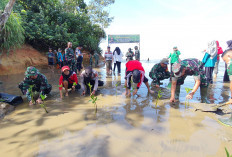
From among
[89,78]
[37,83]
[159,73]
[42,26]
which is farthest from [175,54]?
[42,26]

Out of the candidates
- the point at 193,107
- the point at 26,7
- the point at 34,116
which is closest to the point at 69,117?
the point at 34,116

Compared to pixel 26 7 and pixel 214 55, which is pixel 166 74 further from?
pixel 26 7

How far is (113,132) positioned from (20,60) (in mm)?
9076

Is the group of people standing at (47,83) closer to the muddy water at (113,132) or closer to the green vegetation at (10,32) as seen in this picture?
the muddy water at (113,132)

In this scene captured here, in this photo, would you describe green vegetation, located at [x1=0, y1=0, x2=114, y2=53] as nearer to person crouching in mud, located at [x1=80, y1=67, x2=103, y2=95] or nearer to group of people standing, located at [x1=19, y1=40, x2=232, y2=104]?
group of people standing, located at [x1=19, y1=40, x2=232, y2=104]

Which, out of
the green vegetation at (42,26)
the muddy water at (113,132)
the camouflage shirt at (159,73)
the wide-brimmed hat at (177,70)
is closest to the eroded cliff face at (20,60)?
the green vegetation at (42,26)

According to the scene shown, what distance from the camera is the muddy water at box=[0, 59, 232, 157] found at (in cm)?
150

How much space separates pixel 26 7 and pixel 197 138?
497 inches

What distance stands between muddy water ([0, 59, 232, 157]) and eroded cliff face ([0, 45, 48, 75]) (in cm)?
615

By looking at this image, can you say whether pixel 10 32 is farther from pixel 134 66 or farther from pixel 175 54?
pixel 175 54

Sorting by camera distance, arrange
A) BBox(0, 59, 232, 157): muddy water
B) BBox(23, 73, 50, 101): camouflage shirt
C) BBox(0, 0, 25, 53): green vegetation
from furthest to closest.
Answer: BBox(0, 0, 25, 53): green vegetation, BBox(23, 73, 50, 101): camouflage shirt, BBox(0, 59, 232, 157): muddy water

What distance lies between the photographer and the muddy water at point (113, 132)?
1.50 meters

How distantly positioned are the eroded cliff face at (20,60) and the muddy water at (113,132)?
6151mm

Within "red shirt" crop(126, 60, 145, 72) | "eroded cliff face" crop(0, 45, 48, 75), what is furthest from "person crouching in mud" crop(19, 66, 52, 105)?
"eroded cliff face" crop(0, 45, 48, 75)
